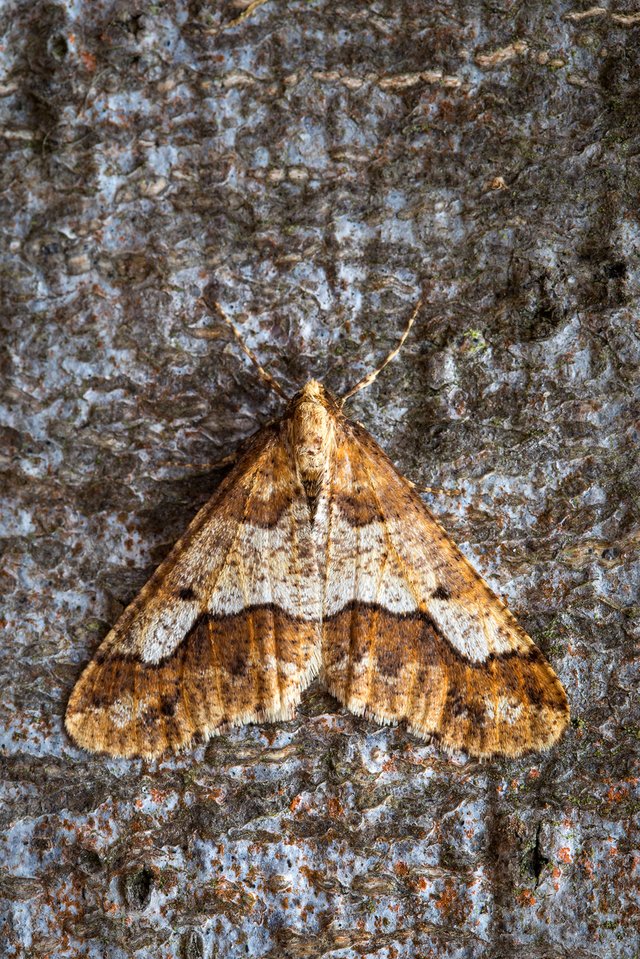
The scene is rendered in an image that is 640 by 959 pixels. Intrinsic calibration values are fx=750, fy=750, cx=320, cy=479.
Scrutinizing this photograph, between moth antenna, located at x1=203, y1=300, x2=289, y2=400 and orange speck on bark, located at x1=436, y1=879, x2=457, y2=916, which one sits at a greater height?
moth antenna, located at x1=203, y1=300, x2=289, y2=400

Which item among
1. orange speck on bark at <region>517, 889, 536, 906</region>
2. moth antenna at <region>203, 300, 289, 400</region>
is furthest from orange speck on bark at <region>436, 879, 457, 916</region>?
moth antenna at <region>203, 300, 289, 400</region>

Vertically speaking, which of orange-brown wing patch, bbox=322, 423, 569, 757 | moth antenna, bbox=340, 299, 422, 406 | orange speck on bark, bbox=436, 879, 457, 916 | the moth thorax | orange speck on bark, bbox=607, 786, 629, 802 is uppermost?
moth antenna, bbox=340, 299, 422, 406

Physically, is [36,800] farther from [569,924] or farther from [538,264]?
[538,264]

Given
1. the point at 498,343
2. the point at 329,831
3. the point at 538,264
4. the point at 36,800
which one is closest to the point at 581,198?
the point at 538,264

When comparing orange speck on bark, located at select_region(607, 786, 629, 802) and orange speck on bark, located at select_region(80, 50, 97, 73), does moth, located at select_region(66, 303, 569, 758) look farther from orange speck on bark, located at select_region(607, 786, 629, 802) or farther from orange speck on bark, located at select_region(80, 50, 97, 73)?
orange speck on bark, located at select_region(80, 50, 97, 73)

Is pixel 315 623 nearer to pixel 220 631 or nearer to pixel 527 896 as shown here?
pixel 220 631

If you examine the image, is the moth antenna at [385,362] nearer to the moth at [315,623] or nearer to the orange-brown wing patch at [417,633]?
the moth at [315,623]

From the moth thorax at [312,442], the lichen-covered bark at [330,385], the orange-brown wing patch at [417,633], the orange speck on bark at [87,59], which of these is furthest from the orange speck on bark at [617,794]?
the orange speck on bark at [87,59]
